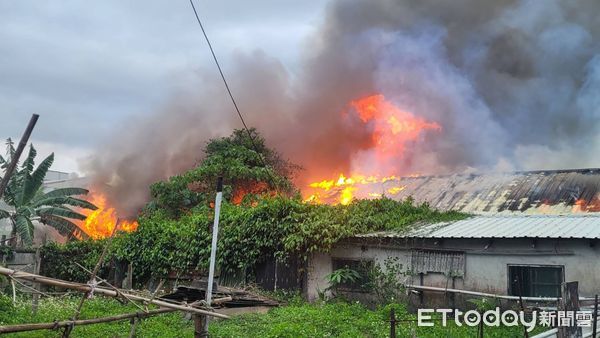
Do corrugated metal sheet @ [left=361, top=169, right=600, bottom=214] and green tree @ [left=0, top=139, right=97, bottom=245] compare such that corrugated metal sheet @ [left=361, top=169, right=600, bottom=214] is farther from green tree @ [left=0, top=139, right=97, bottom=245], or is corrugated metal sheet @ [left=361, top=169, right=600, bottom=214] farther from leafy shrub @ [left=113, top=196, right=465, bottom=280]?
green tree @ [left=0, top=139, right=97, bottom=245]

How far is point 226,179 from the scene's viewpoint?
24.1 meters

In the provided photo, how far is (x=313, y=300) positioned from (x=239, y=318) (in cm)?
351

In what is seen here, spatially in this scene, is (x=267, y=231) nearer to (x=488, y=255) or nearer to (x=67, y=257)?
(x=488, y=255)

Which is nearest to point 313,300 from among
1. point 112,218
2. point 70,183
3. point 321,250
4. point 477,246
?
point 321,250

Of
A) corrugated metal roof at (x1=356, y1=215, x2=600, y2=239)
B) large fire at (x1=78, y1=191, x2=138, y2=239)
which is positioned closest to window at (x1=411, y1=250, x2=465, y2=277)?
corrugated metal roof at (x1=356, y1=215, x2=600, y2=239)

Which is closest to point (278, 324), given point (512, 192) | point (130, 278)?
point (130, 278)

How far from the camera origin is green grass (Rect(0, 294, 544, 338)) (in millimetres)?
9680

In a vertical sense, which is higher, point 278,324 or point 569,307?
point 569,307

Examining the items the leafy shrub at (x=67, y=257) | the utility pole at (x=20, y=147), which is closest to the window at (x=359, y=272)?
the leafy shrub at (x=67, y=257)

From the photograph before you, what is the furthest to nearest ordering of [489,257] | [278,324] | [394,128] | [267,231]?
1. [394,128]
2. [267,231]
3. [489,257]
4. [278,324]

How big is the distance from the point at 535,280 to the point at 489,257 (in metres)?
1.16

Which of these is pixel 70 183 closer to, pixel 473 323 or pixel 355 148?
pixel 355 148

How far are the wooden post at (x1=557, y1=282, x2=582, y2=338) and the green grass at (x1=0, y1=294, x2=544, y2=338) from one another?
4.84 ft

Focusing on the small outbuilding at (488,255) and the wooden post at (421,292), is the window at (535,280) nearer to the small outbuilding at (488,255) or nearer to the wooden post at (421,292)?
the small outbuilding at (488,255)
